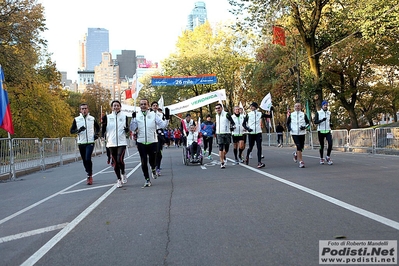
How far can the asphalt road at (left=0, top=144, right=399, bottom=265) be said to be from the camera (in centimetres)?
432

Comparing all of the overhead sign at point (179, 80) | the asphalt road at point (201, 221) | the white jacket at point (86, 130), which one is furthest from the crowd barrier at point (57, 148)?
the overhead sign at point (179, 80)

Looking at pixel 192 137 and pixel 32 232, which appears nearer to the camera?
pixel 32 232

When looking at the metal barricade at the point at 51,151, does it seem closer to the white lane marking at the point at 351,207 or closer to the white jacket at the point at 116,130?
the white jacket at the point at 116,130

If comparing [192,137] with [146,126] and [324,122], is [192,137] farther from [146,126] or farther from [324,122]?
[146,126]

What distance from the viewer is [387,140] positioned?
1841 cm

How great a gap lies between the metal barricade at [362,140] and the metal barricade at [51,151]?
47.4 feet

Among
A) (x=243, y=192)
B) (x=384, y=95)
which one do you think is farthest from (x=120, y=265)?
(x=384, y=95)

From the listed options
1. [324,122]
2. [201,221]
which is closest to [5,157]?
[324,122]

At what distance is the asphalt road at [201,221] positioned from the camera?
14.2ft

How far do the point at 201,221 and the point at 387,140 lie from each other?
49.6 ft

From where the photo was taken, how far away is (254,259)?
4.02 metres

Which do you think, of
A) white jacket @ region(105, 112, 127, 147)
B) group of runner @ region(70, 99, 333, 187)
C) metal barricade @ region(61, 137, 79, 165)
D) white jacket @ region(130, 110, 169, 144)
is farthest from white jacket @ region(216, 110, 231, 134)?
metal barricade @ region(61, 137, 79, 165)

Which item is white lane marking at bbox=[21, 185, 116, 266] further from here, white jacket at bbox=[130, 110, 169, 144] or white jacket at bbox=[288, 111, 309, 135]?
white jacket at bbox=[288, 111, 309, 135]

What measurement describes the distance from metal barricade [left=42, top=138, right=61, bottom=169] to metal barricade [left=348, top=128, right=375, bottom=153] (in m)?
14.5
